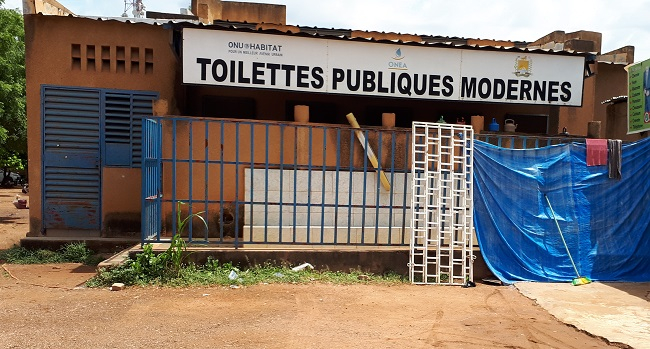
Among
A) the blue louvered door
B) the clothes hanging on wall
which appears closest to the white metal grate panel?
the clothes hanging on wall

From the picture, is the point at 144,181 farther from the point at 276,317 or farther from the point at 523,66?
the point at 523,66

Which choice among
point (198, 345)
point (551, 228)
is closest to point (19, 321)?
point (198, 345)

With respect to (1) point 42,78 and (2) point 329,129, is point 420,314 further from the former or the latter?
(1) point 42,78

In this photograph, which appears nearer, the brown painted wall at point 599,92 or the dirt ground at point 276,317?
the dirt ground at point 276,317

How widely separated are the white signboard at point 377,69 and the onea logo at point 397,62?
0.02m

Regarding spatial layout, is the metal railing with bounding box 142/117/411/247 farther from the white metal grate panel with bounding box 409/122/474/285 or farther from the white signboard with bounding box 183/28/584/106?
the white signboard with bounding box 183/28/584/106

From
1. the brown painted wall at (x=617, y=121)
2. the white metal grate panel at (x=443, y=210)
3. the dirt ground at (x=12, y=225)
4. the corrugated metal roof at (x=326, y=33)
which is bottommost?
the dirt ground at (x=12, y=225)

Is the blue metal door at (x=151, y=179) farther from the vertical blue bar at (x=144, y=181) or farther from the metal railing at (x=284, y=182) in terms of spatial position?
the metal railing at (x=284, y=182)

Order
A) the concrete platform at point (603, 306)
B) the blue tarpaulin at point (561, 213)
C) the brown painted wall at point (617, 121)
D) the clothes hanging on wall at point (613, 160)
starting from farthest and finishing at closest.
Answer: the brown painted wall at point (617, 121)
the clothes hanging on wall at point (613, 160)
the blue tarpaulin at point (561, 213)
the concrete platform at point (603, 306)

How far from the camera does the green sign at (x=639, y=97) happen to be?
723 centimetres

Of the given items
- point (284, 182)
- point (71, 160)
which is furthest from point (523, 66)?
point (71, 160)

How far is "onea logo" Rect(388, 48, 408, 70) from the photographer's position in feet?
26.9

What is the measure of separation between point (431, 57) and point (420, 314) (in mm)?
5024

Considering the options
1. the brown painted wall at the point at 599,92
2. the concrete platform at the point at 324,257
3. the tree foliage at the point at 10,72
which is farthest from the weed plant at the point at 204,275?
the tree foliage at the point at 10,72
